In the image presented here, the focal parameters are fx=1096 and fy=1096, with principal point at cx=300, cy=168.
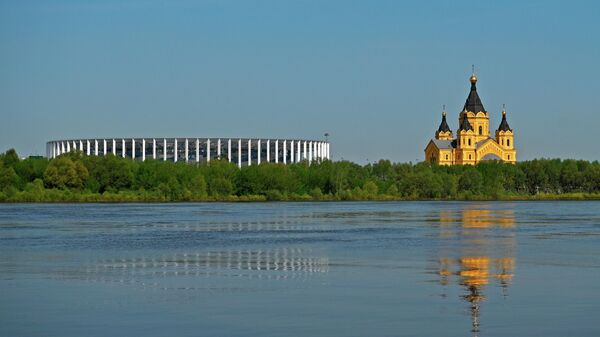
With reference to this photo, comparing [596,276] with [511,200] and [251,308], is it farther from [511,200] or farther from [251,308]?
[511,200]

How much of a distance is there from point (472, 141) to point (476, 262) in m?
149

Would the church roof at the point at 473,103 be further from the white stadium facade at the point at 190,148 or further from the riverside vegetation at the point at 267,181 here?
the riverside vegetation at the point at 267,181

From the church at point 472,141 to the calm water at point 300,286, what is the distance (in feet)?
447

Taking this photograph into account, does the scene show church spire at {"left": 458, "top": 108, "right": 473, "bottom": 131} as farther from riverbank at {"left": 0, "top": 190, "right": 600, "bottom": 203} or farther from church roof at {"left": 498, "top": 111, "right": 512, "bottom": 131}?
riverbank at {"left": 0, "top": 190, "right": 600, "bottom": 203}

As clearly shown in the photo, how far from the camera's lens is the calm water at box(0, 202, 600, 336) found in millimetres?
15016

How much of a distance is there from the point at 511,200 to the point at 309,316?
100 meters

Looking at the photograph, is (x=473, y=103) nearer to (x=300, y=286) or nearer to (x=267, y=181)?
(x=267, y=181)

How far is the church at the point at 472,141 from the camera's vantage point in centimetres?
17162

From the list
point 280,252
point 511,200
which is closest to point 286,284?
point 280,252

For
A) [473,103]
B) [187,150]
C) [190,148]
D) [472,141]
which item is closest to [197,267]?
[187,150]

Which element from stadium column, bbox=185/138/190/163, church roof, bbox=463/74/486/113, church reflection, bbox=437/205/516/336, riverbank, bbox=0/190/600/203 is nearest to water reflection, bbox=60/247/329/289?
church reflection, bbox=437/205/516/336

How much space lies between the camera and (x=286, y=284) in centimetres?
2038

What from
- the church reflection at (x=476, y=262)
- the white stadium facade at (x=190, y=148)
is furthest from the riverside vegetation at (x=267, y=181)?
the church reflection at (x=476, y=262)

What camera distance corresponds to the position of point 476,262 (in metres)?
25.2
